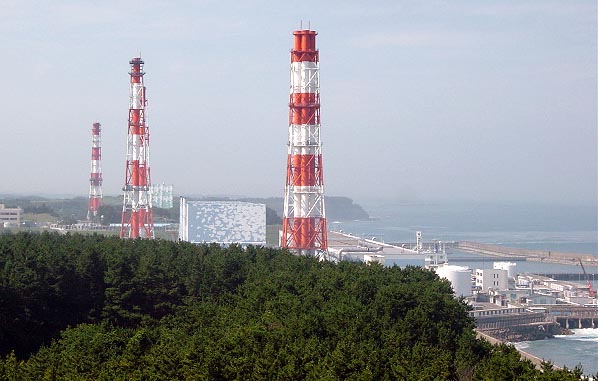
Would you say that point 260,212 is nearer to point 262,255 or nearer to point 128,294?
point 262,255

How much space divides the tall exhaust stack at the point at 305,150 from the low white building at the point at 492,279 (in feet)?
61.0

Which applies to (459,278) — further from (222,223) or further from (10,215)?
(10,215)

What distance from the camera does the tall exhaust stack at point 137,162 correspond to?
27594 millimetres

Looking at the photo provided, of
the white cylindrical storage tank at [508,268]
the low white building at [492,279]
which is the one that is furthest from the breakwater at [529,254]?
the low white building at [492,279]

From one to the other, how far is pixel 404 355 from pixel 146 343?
3.08 m

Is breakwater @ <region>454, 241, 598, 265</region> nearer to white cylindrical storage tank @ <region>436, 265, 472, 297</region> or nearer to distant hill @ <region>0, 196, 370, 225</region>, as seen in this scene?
distant hill @ <region>0, 196, 370, 225</region>

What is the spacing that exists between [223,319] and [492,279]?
2525 cm

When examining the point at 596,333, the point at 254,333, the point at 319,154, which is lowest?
the point at 596,333

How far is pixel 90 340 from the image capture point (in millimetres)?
13102

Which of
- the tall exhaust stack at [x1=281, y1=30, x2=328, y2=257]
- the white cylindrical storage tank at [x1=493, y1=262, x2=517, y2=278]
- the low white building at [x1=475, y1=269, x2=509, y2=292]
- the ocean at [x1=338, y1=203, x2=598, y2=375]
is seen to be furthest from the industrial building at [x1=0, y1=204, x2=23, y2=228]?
the tall exhaust stack at [x1=281, y1=30, x2=328, y2=257]

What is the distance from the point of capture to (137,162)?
91.8 ft

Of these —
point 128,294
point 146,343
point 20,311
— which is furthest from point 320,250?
point 146,343

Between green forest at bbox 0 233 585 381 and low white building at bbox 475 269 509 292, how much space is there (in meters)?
18.1

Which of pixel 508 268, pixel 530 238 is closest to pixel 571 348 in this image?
pixel 508 268
